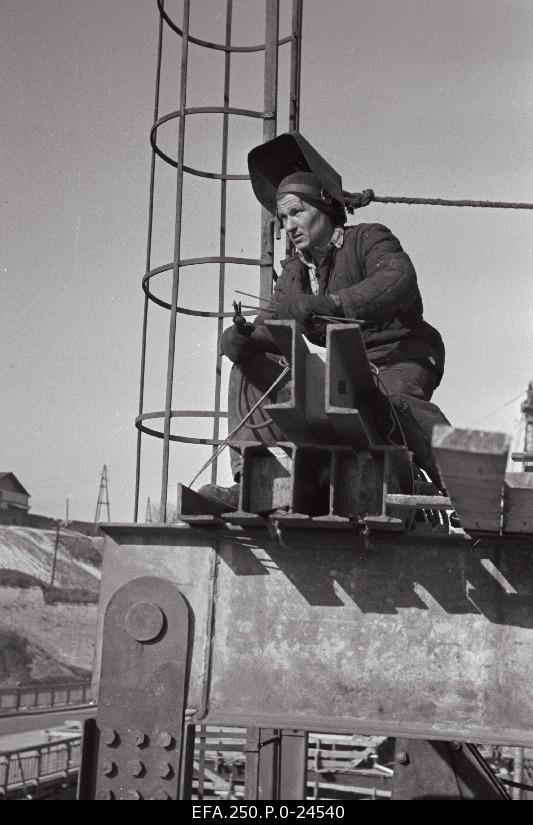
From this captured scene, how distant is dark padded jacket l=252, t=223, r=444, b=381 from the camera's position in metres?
6.21

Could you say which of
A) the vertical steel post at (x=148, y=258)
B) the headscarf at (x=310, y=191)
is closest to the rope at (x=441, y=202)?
the headscarf at (x=310, y=191)

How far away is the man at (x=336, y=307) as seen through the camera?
6.13m

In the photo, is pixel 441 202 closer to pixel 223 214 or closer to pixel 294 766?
pixel 223 214

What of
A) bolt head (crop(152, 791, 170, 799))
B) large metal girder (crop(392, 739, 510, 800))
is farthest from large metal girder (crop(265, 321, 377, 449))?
large metal girder (crop(392, 739, 510, 800))

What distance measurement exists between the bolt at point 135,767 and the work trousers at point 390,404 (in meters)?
1.76

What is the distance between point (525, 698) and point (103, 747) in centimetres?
236

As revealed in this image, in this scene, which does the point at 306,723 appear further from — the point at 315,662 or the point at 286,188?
the point at 286,188

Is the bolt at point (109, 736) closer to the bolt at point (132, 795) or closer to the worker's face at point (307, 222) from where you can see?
the bolt at point (132, 795)

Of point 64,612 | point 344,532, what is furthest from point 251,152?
point 64,612

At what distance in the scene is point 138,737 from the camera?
588 centimetres

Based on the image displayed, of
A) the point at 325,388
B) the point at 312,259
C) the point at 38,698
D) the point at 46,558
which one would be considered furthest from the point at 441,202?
the point at 46,558

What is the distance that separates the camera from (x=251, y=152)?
765 centimetres

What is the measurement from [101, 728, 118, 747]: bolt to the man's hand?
2539mm

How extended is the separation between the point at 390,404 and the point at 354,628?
129cm
